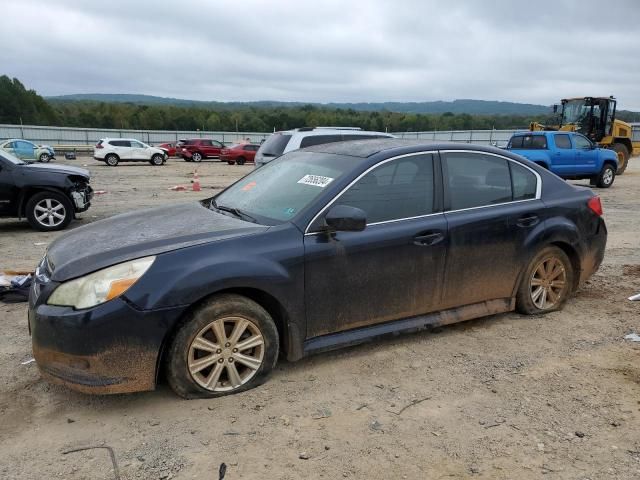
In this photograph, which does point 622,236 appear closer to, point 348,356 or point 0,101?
point 348,356

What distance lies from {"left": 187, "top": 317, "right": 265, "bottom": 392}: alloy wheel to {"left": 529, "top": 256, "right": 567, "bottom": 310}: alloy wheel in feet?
8.75

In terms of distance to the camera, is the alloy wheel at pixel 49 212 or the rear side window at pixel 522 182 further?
the alloy wheel at pixel 49 212

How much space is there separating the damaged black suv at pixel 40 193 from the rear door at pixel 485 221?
7353mm

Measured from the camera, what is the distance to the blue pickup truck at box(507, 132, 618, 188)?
51.7 ft

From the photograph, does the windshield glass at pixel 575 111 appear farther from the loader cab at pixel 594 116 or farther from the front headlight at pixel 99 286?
the front headlight at pixel 99 286

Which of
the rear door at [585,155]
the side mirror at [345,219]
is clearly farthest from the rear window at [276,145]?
the rear door at [585,155]

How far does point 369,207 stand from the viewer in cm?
373

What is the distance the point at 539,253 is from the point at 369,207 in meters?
1.80

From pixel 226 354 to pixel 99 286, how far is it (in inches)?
34.5

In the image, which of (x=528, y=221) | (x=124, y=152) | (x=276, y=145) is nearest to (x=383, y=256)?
(x=528, y=221)

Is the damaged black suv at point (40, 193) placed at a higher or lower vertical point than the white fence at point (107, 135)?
lower

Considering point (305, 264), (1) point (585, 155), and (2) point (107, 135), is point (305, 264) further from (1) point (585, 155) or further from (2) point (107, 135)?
(2) point (107, 135)

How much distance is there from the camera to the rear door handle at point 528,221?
4.34 m

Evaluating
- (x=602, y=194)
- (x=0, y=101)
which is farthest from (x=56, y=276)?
(x=0, y=101)
